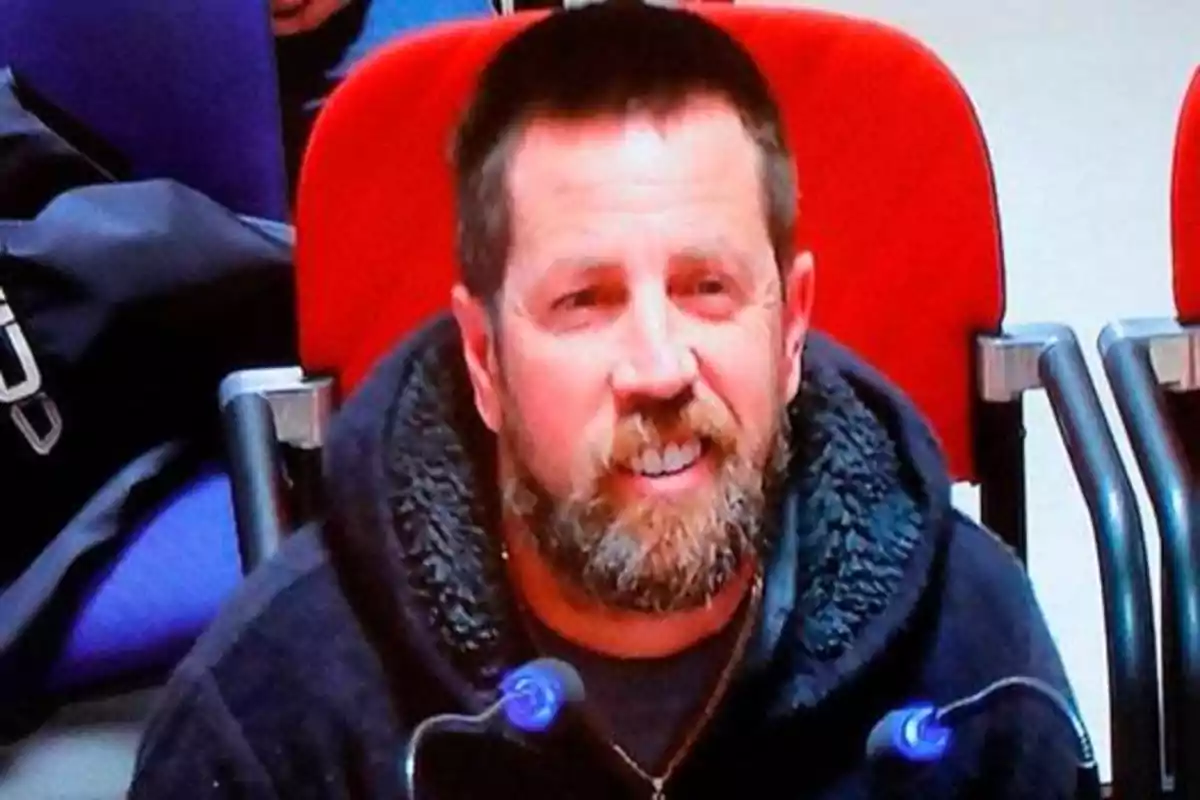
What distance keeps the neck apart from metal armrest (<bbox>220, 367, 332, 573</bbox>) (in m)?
0.16

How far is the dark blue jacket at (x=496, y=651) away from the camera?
41.8 inches

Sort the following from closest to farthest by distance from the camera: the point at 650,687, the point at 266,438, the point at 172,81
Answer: the point at 650,687, the point at 266,438, the point at 172,81

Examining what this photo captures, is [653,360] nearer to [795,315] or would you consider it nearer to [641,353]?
[641,353]

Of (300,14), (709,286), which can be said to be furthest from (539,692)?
(300,14)

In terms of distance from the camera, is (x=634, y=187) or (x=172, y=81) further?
(x=172, y=81)

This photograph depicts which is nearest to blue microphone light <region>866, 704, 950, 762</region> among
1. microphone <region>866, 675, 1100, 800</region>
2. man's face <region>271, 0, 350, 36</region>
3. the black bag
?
microphone <region>866, 675, 1100, 800</region>

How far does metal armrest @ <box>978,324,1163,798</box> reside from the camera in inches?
44.8

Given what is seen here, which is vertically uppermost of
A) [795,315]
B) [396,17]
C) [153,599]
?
[396,17]

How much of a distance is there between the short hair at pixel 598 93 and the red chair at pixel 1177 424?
27cm

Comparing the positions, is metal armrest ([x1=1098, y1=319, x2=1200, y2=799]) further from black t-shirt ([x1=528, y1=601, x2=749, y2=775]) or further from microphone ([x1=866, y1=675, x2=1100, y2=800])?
black t-shirt ([x1=528, y1=601, x2=749, y2=775])

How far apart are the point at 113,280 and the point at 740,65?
0.51 meters

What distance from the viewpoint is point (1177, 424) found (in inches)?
52.0

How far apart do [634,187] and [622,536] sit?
0.59ft

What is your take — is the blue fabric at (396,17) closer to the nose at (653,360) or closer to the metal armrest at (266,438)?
the metal armrest at (266,438)
